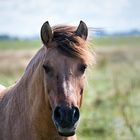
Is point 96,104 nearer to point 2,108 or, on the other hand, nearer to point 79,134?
point 79,134

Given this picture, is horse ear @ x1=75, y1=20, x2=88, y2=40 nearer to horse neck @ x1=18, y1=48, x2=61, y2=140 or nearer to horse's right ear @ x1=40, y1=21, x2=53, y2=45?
horse's right ear @ x1=40, y1=21, x2=53, y2=45

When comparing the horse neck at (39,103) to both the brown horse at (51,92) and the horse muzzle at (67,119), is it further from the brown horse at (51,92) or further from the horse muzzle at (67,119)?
the horse muzzle at (67,119)

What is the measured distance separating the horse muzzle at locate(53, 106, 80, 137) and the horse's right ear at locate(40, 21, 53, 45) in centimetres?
91

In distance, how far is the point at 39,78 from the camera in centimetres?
511

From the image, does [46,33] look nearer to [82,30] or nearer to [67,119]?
[82,30]

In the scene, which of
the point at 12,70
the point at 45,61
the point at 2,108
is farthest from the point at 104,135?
the point at 12,70

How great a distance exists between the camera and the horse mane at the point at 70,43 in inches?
194

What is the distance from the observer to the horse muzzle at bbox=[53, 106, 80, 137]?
14.7 feet

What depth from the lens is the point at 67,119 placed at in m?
4.47

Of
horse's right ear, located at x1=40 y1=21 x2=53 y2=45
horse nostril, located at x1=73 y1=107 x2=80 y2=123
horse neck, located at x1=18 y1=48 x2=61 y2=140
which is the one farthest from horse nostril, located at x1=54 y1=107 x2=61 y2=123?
horse's right ear, located at x1=40 y1=21 x2=53 y2=45

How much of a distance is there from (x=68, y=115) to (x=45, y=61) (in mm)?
716

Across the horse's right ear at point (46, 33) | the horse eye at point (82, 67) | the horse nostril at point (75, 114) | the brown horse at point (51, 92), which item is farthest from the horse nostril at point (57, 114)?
the horse's right ear at point (46, 33)

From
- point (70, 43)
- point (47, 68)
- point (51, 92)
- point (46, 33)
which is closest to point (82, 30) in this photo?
point (70, 43)

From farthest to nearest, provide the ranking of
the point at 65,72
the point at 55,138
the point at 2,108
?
the point at 2,108 < the point at 55,138 < the point at 65,72
